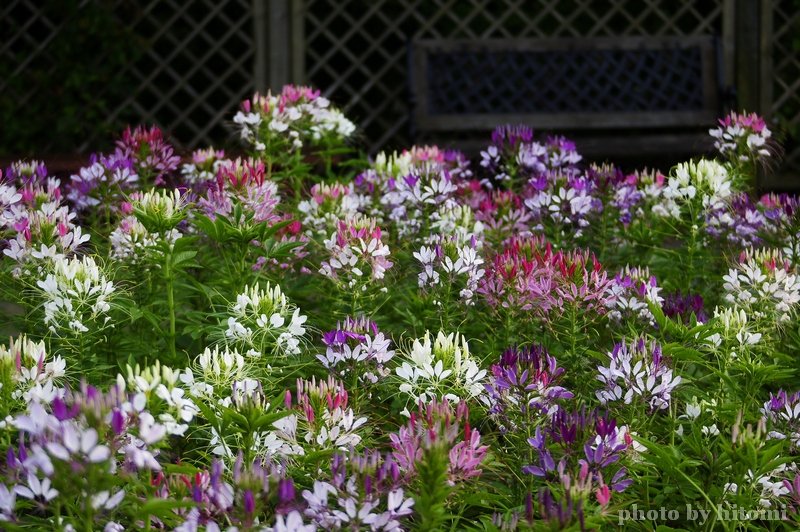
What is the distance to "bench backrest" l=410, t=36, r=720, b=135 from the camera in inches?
223

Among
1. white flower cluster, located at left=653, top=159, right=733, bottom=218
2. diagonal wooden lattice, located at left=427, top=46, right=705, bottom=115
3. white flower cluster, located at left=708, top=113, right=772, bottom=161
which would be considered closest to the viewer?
white flower cluster, located at left=653, top=159, right=733, bottom=218

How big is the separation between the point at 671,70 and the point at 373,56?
2.29 meters

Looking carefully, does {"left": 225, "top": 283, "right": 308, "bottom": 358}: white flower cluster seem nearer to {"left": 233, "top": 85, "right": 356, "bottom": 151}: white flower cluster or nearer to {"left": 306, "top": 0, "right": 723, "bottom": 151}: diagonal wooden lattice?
{"left": 233, "top": 85, "right": 356, "bottom": 151}: white flower cluster

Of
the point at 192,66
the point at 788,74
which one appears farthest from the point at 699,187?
the point at 192,66

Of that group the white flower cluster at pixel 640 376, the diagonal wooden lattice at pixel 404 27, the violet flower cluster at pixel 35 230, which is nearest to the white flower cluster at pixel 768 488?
the white flower cluster at pixel 640 376

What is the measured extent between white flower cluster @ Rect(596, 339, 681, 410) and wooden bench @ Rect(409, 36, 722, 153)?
14.0 ft

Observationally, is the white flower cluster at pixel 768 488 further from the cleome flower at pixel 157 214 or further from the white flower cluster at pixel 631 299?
the cleome flower at pixel 157 214

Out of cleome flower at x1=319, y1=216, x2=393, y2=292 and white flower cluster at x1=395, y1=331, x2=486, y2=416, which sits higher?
cleome flower at x1=319, y1=216, x2=393, y2=292

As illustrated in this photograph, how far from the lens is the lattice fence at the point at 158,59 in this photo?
19.6 feet

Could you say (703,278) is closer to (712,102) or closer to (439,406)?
(439,406)

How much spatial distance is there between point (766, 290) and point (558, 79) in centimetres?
462

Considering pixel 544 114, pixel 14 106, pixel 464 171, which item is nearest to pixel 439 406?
pixel 464 171

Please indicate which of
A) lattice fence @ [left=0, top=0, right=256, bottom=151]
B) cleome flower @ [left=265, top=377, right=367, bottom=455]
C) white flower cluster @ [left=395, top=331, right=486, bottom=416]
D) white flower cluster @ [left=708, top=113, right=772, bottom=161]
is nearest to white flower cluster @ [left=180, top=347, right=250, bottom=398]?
cleome flower @ [left=265, top=377, right=367, bottom=455]

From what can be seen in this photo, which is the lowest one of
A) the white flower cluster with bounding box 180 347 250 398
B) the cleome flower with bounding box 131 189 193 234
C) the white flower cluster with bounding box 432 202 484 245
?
the white flower cluster with bounding box 180 347 250 398
